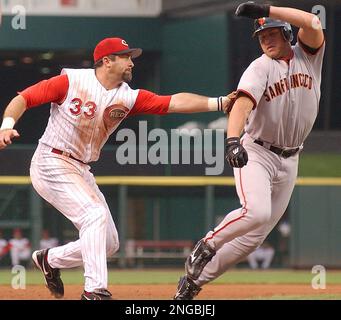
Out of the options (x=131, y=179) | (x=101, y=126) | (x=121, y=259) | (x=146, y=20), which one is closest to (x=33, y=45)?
(x=146, y=20)

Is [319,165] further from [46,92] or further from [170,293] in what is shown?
[46,92]

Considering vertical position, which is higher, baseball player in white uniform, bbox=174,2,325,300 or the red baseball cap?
the red baseball cap

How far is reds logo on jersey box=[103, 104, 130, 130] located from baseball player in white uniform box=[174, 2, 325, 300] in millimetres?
717

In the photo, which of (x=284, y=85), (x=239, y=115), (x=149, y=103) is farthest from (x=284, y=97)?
(x=149, y=103)

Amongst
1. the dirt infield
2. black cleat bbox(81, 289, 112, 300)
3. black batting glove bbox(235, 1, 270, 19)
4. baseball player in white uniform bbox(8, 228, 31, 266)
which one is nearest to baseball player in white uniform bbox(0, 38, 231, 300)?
black cleat bbox(81, 289, 112, 300)

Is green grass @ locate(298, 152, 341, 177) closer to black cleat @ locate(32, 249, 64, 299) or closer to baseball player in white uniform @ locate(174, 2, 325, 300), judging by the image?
black cleat @ locate(32, 249, 64, 299)

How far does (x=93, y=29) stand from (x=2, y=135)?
477 inches

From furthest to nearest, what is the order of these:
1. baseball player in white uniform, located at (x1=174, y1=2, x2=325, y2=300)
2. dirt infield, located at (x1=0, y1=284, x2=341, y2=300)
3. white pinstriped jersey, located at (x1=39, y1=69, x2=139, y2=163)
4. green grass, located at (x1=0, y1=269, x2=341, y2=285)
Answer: green grass, located at (x1=0, y1=269, x2=341, y2=285) → dirt infield, located at (x1=0, y1=284, x2=341, y2=300) → white pinstriped jersey, located at (x1=39, y1=69, x2=139, y2=163) → baseball player in white uniform, located at (x1=174, y1=2, x2=325, y2=300)

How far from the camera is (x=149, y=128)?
59.5 ft

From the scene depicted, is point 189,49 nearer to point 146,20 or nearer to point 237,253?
point 146,20

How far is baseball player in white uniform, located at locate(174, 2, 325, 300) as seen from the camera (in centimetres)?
658

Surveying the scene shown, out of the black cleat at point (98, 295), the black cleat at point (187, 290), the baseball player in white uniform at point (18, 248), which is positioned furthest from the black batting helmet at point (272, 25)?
the baseball player in white uniform at point (18, 248)

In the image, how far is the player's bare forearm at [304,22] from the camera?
20.5 feet

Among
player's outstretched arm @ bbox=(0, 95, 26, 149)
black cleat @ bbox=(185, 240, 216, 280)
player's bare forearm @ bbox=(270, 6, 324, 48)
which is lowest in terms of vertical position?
black cleat @ bbox=(185, 240, 216, 280)
